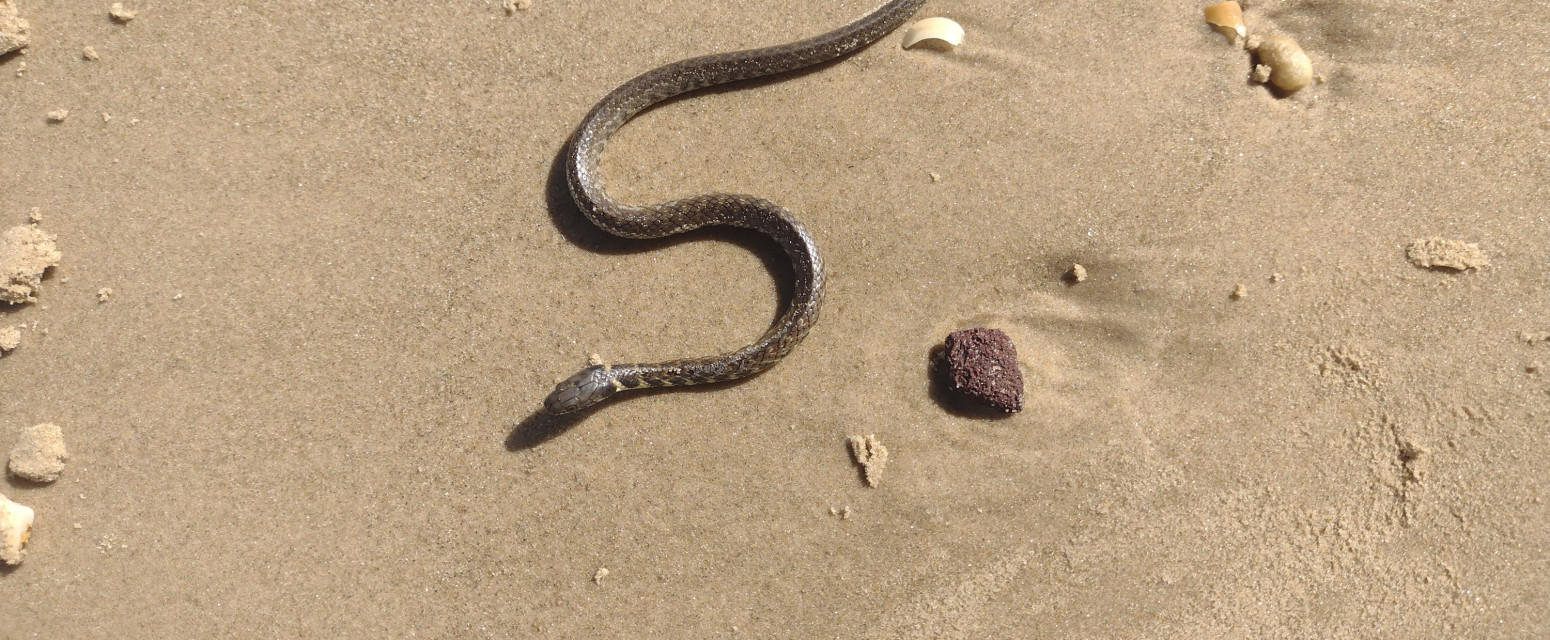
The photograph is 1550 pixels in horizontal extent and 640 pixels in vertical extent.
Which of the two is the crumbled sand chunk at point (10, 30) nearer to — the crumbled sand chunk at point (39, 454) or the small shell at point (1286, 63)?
the crumbled sand chunk at point (39, 454)

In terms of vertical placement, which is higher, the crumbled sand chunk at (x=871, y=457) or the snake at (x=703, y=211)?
the snake at (x=703, y=211)

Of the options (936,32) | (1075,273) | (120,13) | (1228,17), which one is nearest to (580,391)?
(1075,273)

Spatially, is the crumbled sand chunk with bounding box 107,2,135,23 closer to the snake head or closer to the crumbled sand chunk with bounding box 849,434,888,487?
the snake head

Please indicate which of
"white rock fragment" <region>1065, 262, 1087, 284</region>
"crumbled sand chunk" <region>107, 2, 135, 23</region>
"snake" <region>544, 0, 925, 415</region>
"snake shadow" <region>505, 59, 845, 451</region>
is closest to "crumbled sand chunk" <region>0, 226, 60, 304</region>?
"crumbled sand chunk" <region>107, 2, 135, 23</region>

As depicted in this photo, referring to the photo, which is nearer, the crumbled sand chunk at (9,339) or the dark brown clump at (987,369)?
the dark brown clump at (987,369)

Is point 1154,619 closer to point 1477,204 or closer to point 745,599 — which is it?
point 745,599

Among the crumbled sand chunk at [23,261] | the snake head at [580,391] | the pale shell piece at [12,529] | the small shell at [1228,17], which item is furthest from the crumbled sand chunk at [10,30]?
the small shell at [1228,17]

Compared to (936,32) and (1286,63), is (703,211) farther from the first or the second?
(1286,63)
